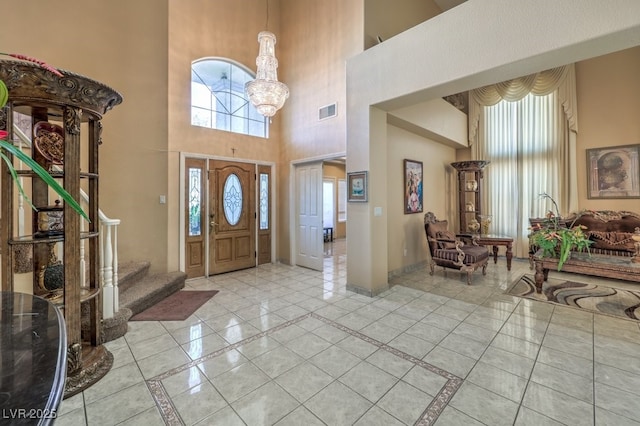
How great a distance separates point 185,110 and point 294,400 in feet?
15.7

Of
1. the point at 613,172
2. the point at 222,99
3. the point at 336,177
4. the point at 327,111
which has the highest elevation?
the point at 222,99

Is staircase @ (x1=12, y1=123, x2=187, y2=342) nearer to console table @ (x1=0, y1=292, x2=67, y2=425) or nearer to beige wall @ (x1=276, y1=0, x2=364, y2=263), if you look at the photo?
console table @ (x1=0, y1=292, x2=67, y2=425)

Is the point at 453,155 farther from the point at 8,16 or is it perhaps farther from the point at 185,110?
the point at 8,16

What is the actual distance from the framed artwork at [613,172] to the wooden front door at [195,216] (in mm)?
7295

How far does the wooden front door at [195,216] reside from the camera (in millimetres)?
4891

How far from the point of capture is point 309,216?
5.61 meters

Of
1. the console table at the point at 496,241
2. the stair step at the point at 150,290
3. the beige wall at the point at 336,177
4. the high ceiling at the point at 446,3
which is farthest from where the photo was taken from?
the beige wall at the point at 336,177

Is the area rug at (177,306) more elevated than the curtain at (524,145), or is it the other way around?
the curtain at (524,145)

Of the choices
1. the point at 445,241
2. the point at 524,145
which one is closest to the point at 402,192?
the point at 445,241

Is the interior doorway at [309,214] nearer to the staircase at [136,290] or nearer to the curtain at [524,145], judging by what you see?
the staircase at [136,290]

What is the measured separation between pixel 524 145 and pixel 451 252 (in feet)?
10.7

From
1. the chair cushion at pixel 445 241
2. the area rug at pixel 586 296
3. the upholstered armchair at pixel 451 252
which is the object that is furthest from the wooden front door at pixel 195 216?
the area rug at pixel 586 296

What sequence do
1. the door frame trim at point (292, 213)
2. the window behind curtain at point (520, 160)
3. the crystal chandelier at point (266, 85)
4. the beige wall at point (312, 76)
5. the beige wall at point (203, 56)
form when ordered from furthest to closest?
the door frame trim at point (292, 213), the window behind curtain at point (520, 160), the beige wall at point (312, 76), the beige wall at point (203, 56), the crystal chandelier at point (266, 85)

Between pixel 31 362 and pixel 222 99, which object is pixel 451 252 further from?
pixel 222 99
